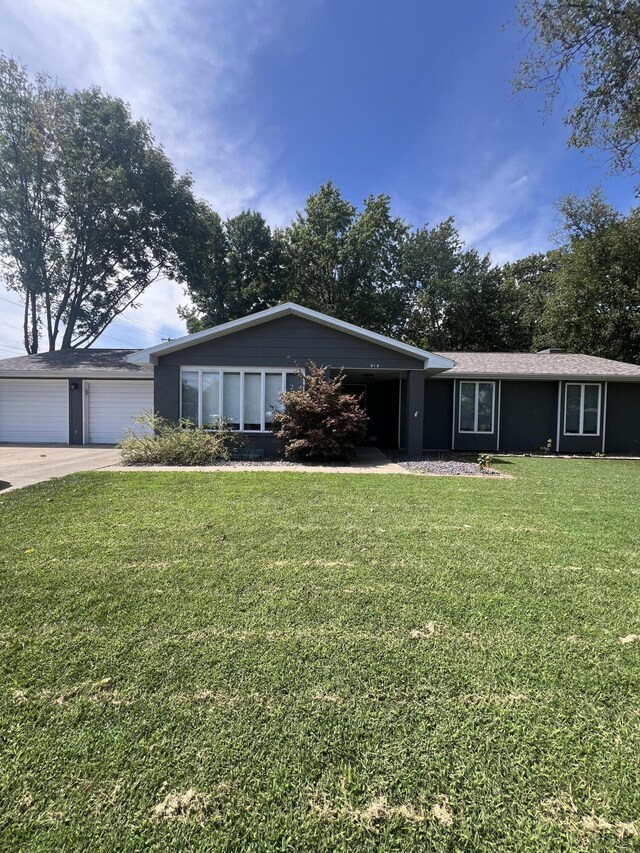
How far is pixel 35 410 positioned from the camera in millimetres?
13773

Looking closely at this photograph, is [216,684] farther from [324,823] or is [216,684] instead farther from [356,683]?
[324,823]

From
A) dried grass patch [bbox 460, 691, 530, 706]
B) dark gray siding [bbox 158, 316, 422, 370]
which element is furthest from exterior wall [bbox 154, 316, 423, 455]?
dried grass patch [bbox 460, 691, 530, 706]

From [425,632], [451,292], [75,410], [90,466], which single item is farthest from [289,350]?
[451,292]

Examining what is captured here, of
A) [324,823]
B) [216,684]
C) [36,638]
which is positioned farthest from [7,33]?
[324,823]

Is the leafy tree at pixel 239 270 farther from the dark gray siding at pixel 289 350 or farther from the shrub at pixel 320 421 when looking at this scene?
the shrub at pixel 320 421

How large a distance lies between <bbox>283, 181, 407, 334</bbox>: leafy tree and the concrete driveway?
17.3 metres

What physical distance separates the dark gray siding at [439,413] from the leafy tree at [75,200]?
15.9m

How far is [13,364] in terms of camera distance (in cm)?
1396

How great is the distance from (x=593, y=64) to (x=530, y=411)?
28.3 ft

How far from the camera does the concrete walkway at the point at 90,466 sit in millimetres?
7781

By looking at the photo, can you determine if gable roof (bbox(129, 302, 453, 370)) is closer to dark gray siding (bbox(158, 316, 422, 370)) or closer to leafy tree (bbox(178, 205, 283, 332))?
dark gray siding (bbox(158, 316, 422, 370))

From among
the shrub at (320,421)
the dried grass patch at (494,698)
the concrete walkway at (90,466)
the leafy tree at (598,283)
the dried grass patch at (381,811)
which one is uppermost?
the leafy tree at (598,283)

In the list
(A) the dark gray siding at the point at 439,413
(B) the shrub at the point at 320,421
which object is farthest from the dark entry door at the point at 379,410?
(B) the shrub at the point at 320,421

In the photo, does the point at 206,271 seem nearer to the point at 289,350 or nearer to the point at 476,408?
the point at 289,350
